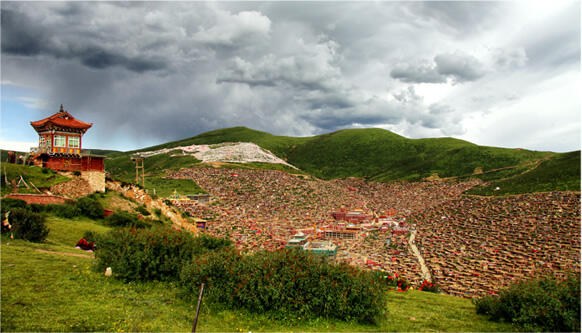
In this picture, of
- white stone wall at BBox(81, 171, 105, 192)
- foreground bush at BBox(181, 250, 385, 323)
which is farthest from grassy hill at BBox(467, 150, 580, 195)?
white stone wall at BBox(81, 171, 105, 192)

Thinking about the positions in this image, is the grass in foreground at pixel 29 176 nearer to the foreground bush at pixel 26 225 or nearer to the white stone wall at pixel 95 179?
the white stone wall at pixel 95 179

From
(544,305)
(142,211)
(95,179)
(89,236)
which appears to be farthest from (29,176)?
(544,305)

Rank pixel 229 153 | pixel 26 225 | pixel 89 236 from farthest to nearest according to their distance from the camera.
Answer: pixel 229 153 → pixel 89 236 → pixel 26 225

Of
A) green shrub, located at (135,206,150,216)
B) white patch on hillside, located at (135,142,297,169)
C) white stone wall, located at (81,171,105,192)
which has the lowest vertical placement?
green shrub, located at (135,206,150,216)

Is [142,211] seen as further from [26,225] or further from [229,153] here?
[229,153]

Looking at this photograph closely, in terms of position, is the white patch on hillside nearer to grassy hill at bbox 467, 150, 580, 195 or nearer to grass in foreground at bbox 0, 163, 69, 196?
grassy hill at bbox 467, 150, 580, 195

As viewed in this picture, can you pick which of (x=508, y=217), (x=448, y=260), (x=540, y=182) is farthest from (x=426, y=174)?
(x=448, y=260)
